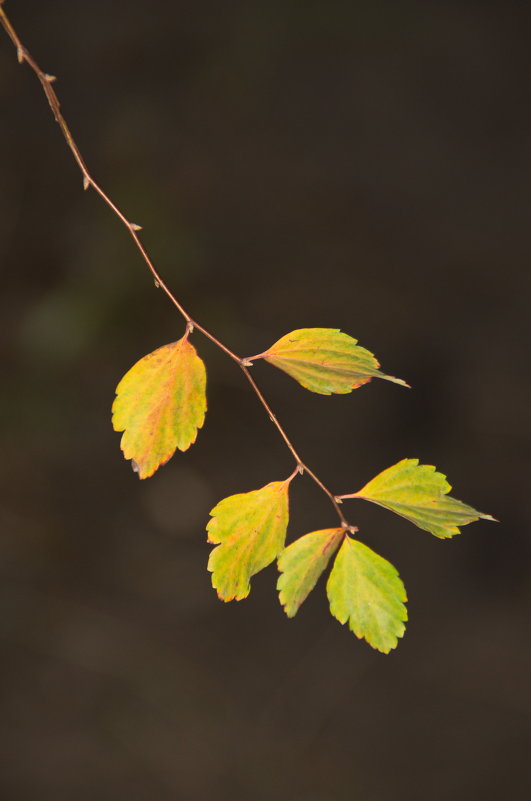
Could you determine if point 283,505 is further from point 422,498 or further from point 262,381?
point 262,381

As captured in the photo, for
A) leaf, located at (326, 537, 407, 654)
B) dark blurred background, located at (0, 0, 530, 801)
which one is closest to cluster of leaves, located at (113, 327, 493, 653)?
leaf, located at (326, 537, 407, 654)

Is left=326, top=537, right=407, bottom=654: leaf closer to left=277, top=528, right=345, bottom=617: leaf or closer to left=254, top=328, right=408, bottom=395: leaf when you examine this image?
left=277, top=528, right=345, bottom=617: leaf

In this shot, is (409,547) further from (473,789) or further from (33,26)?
(33,26)

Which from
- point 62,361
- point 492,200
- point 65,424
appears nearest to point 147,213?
point 62,361

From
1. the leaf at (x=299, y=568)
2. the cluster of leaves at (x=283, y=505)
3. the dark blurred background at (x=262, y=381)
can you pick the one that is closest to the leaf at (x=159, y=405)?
the cluster of leaves at (x=283, y=505)

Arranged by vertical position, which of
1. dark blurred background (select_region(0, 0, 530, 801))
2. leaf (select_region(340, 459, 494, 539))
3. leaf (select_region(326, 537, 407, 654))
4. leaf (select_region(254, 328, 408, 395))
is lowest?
dark blurred background (select_region(0, 0, 530, 801))

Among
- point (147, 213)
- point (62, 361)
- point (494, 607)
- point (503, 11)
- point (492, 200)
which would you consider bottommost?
point (494, 607)

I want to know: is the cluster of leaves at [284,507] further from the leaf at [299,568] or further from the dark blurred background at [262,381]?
the dark blurred background at [262,381]
